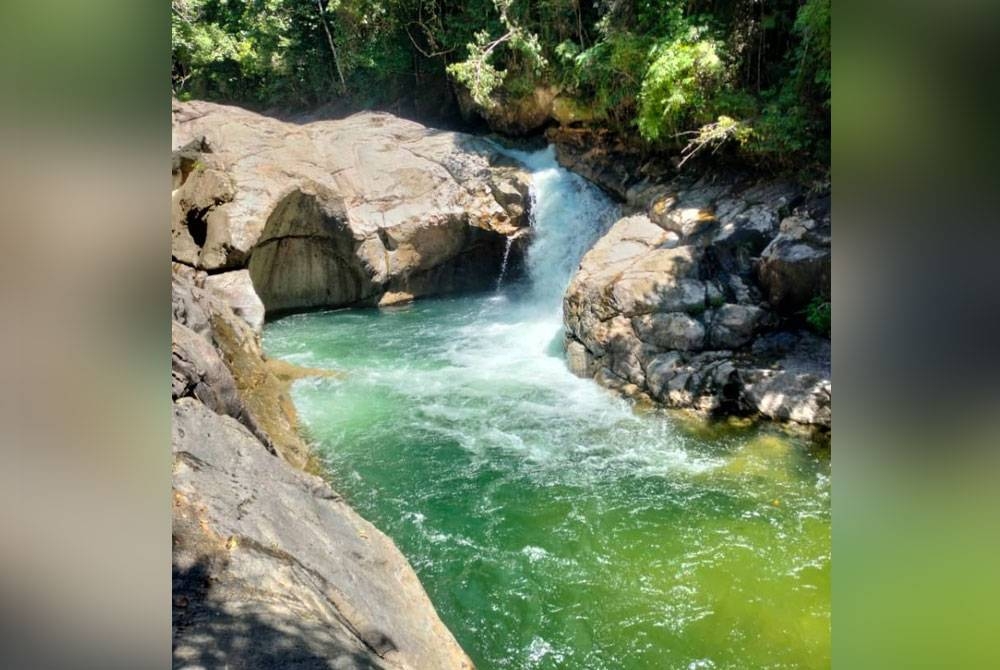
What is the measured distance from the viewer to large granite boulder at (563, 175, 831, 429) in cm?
882

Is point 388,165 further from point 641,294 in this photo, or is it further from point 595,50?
point 641,294

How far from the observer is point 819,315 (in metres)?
9.10

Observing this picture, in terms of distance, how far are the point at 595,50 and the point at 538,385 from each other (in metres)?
7.33

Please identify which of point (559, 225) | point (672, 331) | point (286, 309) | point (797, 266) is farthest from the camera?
point (559, 225)

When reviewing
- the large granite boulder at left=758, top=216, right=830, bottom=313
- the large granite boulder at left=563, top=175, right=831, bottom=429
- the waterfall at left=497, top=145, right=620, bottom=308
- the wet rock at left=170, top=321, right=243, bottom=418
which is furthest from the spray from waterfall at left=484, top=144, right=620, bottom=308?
the wet rock at left=170, top=321, right=243, bottom=418

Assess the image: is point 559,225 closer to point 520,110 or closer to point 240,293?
point 520,110

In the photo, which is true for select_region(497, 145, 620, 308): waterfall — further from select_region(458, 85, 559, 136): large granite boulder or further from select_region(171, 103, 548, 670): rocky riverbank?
select_region(458, 85, 559, 136): large granite boulder

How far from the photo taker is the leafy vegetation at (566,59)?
10.9 metres

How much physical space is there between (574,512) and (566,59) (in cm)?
1086

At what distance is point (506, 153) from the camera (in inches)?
645

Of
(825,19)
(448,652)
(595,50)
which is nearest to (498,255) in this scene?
(595,50)

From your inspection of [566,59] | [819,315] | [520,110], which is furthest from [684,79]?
[520,110]

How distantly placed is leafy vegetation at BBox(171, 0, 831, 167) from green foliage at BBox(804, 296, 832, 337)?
2639 mm
